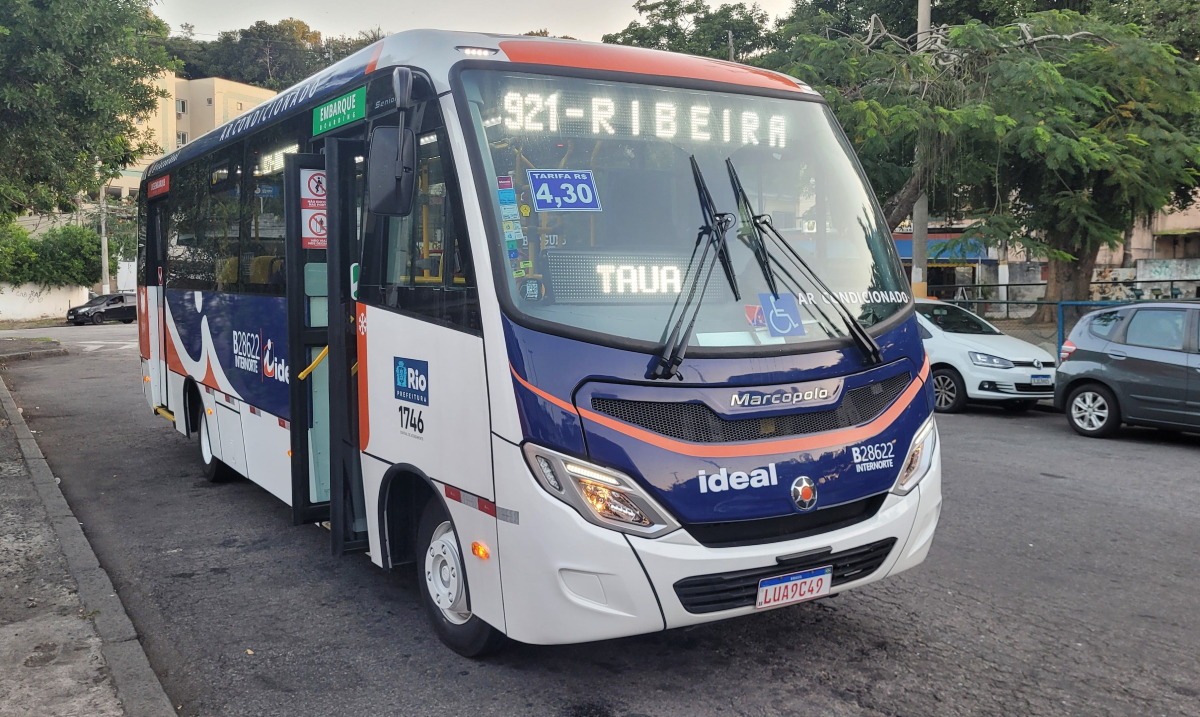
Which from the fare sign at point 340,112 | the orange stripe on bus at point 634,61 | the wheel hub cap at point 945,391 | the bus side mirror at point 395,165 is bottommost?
the wheel hub cap at point 945,391

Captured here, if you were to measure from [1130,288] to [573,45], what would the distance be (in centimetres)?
2202

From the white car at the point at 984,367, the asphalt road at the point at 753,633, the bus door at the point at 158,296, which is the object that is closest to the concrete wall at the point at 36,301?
the bus door at the point at 158,296

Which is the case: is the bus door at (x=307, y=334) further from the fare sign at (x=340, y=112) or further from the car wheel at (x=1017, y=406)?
the car wheel at (x=1017, y=406)

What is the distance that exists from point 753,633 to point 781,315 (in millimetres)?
1616

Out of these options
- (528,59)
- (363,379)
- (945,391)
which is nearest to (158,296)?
(363,379)

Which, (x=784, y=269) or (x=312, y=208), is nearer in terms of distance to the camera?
(x=784, y=269)

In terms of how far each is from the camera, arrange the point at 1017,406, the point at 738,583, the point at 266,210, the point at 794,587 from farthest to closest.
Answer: the point at 1017,406 < the point at 266,210 < the point at 794,587 < the point at 738,583

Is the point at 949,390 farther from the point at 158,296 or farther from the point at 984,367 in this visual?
the point at 158,296

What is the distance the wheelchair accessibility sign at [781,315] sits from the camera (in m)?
4.31

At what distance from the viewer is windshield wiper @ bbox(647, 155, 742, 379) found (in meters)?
3.95

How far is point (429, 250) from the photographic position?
180 inches

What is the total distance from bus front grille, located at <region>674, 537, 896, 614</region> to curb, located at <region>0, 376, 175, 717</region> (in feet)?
7.06

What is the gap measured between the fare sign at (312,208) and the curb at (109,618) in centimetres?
220

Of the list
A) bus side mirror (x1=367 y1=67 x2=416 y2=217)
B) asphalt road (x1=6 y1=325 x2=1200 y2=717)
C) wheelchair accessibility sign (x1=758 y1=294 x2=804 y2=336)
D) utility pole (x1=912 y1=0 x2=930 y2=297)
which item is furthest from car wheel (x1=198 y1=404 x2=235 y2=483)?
utility pole (x1=912 y1=0 x2=930 y2=297)
